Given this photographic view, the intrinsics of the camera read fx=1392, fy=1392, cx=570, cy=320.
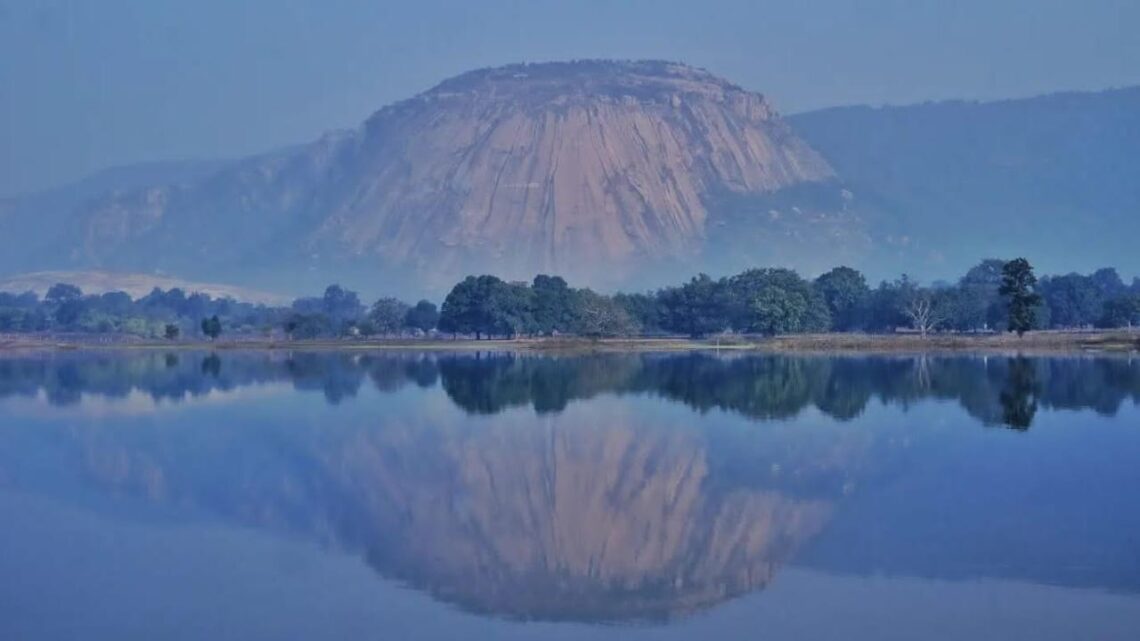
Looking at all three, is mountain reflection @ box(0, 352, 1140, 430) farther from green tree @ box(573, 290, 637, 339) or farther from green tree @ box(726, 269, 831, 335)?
green tree @ box(573, 290, 637, 339)

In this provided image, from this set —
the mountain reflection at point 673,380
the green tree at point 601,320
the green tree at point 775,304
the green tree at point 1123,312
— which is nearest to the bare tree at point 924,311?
the green tree at point 775,304

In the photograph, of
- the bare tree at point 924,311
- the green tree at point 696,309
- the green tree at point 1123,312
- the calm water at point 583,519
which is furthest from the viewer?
the green tree at point 696,309

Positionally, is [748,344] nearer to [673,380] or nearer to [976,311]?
[976,311]

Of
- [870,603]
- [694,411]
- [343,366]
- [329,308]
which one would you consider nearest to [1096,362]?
[694,411]

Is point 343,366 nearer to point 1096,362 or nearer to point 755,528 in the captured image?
point 1096,362

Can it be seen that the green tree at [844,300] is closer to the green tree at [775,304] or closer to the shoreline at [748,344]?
the green tree at [775,304]

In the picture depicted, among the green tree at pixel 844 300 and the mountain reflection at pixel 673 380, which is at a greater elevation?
the green tree at pixel 844 300

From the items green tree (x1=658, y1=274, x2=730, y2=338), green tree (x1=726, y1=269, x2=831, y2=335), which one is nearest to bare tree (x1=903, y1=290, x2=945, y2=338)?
green tree (x1=726, y1=269, x2=831, y2=335)
